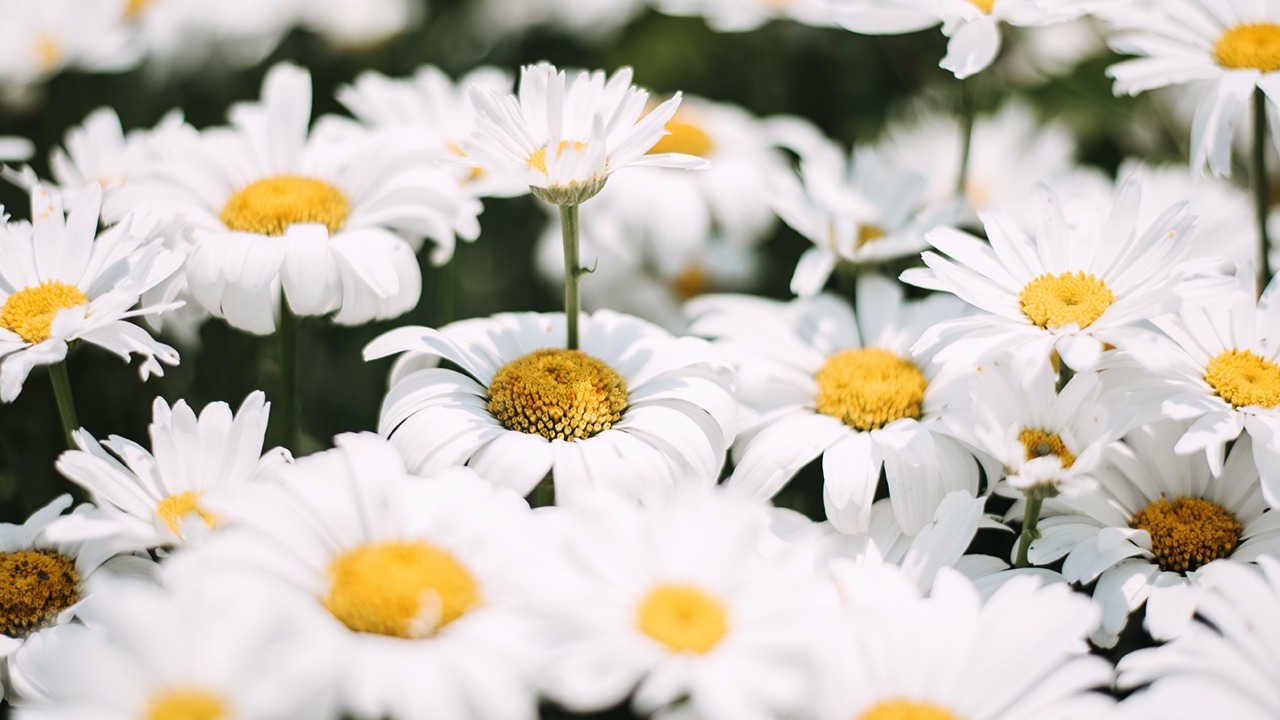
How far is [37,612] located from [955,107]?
46.2 inches

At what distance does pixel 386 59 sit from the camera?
7.03 feet

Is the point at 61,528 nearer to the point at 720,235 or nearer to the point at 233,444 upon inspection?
the point at 233,444

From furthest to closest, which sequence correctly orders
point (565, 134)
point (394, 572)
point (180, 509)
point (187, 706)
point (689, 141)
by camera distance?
point (689, 141)
point (565, 134)
point (180, 509)
point (394, 572)
point (187, 706)

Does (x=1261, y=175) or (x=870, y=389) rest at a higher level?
(x=1261, y=175)

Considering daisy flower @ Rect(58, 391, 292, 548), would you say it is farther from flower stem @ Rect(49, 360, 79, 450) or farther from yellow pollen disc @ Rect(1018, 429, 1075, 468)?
yellow pollen disc @ Rect(1018, 429, 1075, 468)

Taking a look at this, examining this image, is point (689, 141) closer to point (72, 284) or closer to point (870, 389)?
point (870, 389)

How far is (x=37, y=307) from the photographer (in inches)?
40.0

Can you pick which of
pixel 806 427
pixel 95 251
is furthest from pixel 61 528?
pixel 806 427

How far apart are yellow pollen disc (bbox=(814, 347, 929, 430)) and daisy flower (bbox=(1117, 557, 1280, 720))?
36 centimetres

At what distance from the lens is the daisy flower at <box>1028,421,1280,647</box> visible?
Answer: 94cm

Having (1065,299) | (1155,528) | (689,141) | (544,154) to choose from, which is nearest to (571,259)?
(544,154)

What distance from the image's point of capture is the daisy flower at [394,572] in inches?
27.2

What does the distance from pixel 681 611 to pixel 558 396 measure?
316mm

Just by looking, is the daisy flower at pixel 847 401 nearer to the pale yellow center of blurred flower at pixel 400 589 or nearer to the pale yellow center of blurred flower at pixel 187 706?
the pale yellow center of blurred flower at pixel 400 589
